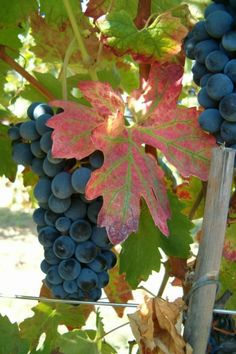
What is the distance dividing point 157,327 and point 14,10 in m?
0.66

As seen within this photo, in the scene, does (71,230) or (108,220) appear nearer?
(108,220)

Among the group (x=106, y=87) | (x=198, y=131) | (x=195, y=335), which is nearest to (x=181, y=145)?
(x=198, y=131)

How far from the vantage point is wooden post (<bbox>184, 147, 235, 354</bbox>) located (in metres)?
0.75

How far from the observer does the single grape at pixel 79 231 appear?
0.88 m

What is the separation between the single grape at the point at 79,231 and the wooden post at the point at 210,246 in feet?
0.57

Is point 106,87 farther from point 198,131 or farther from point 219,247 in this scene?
point 219,247

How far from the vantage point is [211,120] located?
0.80 meters

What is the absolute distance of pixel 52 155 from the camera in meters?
0.80

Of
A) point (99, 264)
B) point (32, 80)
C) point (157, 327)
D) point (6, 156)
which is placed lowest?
point (157, 327)

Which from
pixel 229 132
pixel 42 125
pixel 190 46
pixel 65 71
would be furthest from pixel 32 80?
pixel 229 132

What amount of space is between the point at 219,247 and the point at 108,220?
0.47 feet

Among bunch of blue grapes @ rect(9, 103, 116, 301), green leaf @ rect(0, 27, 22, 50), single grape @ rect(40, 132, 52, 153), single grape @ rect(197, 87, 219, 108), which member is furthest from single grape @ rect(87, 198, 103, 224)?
green leaf @ rect(0, 27, 22, 50)

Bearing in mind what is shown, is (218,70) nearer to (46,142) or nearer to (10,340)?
(46,142)

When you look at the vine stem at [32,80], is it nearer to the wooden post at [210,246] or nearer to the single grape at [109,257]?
the single grape at [109,257]
